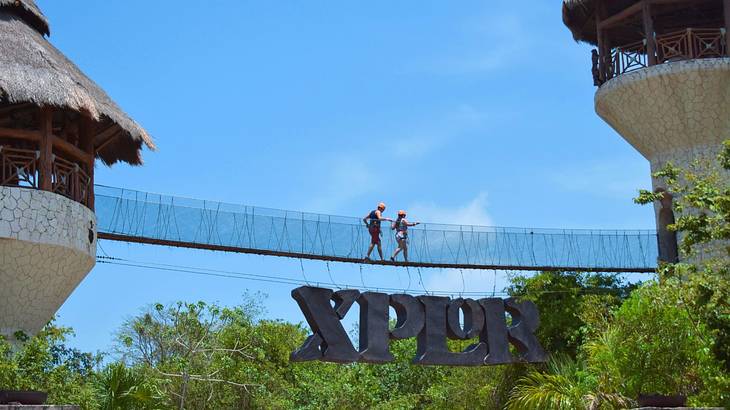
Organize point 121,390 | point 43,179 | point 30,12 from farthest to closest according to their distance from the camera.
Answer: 1. point 30,12
2. point 43,179
3. point 121,390

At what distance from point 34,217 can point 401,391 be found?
14.8 meters

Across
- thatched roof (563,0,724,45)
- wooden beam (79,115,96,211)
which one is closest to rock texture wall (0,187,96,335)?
wooden beam (79,115,96,211)

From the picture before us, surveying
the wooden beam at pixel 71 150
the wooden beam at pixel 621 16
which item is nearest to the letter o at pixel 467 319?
the wooden beam at pixel 71 150

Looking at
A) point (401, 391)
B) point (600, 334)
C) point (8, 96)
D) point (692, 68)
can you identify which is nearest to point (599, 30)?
point (692, 68)

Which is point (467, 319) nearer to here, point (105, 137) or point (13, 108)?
point (105, 137)

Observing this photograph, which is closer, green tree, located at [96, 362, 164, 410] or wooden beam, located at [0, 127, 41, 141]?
green tree, located at [96, 362, 164, 410]

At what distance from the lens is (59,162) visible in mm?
23922

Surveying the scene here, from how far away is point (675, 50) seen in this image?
85.7 feet

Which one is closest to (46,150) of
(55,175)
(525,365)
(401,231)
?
(55,175)

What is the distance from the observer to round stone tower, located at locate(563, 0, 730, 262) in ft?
83.7

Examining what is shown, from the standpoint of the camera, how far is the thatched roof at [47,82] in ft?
69.7

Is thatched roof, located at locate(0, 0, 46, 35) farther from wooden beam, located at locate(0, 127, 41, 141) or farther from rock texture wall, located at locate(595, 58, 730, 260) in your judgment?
rock texture wall, located at locate(595, 58, 730, 260)

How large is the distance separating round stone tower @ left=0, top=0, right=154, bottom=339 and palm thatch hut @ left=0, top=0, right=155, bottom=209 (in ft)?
0.07

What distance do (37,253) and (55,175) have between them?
1685 millimetres
